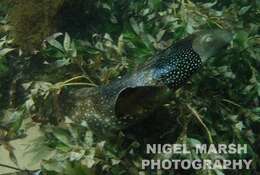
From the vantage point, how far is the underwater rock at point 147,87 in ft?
8.80

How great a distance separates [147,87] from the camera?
2.65 metres

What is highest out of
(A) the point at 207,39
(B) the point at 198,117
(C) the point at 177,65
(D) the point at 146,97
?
(A) the point at 207,39

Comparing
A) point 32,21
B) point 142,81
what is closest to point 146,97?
point 142,81

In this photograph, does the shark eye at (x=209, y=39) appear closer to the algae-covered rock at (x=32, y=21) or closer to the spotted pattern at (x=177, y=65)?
the spotted pattern at (x=177, y=65)

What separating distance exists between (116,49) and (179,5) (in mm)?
668

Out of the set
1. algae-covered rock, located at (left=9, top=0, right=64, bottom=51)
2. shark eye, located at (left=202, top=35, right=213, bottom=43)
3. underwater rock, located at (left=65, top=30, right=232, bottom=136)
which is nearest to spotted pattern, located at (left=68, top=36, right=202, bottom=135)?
underwater rock, located at (left=65, top=30, right=232, bottom=136)

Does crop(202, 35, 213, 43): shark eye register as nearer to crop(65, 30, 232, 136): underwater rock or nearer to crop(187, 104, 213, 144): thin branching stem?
crop(65, 30, 232, 136): underwater rock

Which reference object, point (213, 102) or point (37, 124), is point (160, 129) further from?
point (37, 124)

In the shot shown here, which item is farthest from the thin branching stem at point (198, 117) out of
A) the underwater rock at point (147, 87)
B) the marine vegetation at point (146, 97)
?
the underwater rock at point (147, 87)

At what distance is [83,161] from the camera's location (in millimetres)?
2568

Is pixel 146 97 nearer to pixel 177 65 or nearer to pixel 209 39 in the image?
pixel 177 65

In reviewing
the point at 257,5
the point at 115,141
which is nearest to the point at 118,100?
the point at 115,141

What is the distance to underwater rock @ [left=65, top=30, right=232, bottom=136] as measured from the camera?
2.68m

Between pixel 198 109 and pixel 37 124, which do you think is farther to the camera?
pixel 37 124
